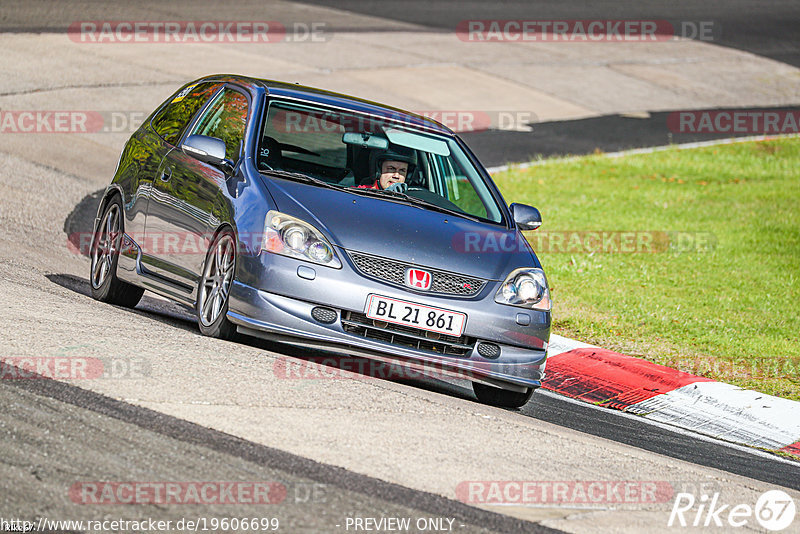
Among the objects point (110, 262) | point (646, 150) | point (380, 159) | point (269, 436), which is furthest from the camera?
point (646, 150)

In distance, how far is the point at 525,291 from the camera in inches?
302

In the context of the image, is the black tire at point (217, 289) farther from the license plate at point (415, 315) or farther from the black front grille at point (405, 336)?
the license plate at point (415, 315)

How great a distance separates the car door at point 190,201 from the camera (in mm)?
7914

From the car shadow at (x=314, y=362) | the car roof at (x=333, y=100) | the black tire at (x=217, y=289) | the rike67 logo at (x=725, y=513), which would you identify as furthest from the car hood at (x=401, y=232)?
the rike67 logo at (x=725, y=513)

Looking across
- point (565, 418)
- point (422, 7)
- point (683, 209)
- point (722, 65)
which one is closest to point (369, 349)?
point (565, 418)

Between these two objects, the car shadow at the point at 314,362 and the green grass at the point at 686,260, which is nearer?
the car shadow at the point at 314,362

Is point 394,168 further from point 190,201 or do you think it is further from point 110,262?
point 110,262

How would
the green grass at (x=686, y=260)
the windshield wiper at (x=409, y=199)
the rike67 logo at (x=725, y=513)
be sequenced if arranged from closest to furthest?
the rike67 logo at (x=725, y=513) → the windshield wiper at (x=409, y=199) → the green grass at (x=686, y=260)

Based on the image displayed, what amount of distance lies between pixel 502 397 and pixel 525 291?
2.64ft

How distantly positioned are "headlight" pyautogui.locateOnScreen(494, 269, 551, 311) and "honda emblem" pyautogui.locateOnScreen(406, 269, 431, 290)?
1.53 ft

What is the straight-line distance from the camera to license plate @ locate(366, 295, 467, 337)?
7195 mm

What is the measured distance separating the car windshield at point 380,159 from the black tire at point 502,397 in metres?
1.15

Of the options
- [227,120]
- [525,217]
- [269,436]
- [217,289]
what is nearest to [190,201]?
[227,120]

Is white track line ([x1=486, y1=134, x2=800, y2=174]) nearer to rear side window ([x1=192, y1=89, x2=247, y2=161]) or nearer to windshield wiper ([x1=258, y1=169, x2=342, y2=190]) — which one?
rear side window ([x1=192, y1=89, x2=247, y2=161])
